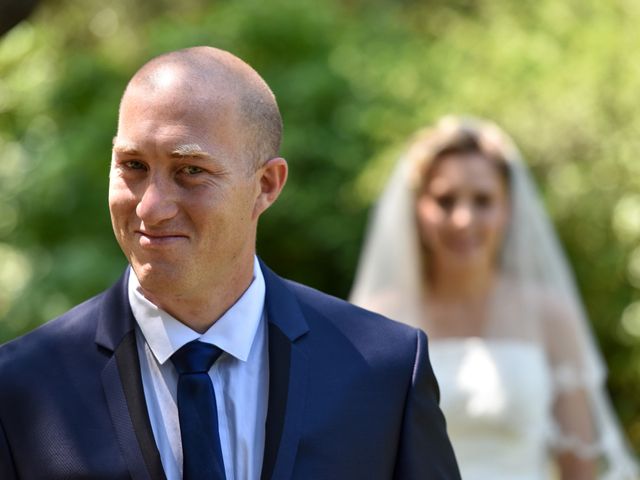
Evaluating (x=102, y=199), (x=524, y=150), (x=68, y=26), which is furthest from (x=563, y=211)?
(x=68, y=26)

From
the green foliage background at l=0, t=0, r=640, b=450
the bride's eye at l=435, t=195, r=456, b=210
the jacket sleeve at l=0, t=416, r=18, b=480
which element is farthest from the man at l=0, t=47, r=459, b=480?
the green foliage background at l=0, t=0, r=640, b=450

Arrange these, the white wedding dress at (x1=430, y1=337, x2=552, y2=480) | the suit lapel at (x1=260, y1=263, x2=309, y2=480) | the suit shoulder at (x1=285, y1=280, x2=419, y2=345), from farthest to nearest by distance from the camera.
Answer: the white wedding dress at (x1=430, y1=337, x2=552, y2=480)
the suit shoulder at (x1=285, y1=280, x2=419, y2=345)
the suit lapel at (x1=260, y1=263, x2=309, y2=480)

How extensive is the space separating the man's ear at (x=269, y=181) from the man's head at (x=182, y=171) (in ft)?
0.33

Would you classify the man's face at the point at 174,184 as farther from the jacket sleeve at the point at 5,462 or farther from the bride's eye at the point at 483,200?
the bride's eye at the point at 483,200

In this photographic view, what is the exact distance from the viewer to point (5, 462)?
9.36 ft

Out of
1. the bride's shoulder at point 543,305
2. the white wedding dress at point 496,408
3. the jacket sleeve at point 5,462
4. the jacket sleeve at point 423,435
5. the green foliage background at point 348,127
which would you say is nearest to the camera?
the jacket sleeve at point 5,462

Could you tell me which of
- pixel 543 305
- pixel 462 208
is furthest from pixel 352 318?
pixel 543 305

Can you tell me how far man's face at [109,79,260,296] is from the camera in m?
2.87

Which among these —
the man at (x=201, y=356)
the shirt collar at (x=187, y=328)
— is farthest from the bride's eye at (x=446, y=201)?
the shirt collar at (x=187, y=328)

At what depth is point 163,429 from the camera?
2.97 metres

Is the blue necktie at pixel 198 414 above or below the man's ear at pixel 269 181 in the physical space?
below

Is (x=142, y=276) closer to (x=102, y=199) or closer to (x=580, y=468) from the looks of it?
(x=580, y=468)

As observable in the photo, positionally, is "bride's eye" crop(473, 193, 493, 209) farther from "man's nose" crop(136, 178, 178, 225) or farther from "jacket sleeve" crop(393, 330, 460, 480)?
"man's nose" crop(136, 178, 178, 225)

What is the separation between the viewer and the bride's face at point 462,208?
5562 millimetres
